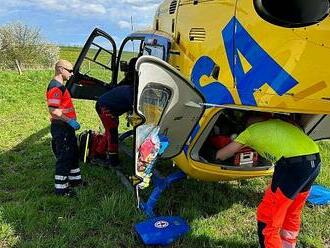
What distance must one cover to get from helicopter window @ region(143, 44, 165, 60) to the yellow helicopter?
0.06 feet

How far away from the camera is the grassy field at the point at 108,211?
4.52m

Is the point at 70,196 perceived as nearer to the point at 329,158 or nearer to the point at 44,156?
the point at 44,156

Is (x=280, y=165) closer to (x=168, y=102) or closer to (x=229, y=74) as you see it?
(x=229, y=74)

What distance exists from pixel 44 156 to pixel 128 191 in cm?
241

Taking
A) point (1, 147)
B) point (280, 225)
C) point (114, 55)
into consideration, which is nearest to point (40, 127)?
point (1, 147)

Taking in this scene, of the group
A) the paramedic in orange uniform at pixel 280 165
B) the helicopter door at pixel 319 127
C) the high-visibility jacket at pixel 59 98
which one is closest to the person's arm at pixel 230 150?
the paramedic in orange uniform at pixel 280 165

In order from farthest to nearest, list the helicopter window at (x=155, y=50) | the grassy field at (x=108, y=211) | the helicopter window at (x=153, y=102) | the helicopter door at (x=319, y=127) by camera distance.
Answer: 1. the helicopter window at (x=155, y=50)
2. the helicopter door at (x=319, y=127)
3. the grassy field at (x=108, y=211)
4. the helicopter window at (x=153, y=102)

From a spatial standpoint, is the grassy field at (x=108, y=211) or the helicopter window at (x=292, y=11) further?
the grassy field at (x=108, y=211)

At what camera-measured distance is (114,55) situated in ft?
24.2

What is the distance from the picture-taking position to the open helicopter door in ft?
12.9

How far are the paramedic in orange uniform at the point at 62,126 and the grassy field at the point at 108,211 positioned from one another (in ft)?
0.81

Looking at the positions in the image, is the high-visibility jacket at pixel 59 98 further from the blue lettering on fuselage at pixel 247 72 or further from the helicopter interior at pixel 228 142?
the blue lettering on fuselage at pixel 247 72

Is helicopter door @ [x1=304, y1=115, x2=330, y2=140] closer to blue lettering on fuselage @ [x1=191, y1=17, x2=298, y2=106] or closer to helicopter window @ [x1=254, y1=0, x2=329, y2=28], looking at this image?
blue lettering on fuselage @ [x1=191, y1=17, x2=298, y2=106]

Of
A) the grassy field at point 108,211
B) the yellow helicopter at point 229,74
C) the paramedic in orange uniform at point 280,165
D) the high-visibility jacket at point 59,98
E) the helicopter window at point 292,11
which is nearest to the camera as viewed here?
the helicopter window at point 292,11
